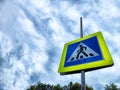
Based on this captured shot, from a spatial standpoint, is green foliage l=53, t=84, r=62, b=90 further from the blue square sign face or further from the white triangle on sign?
the white triangle on sign

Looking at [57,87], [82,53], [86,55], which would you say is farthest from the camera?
[57,87]

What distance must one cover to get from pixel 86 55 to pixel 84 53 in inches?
4.6

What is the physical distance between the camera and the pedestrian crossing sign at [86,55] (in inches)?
267

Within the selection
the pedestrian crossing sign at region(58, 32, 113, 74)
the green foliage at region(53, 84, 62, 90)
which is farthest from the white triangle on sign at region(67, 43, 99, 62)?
the green foliage at region(53, 84, 62, 90)

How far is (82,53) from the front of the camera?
286 inches

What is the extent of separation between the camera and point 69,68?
7199 millimetres

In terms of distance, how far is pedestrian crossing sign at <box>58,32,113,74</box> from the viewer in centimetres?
678

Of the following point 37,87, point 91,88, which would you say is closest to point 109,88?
point 91,88

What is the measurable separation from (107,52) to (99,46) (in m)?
0.37

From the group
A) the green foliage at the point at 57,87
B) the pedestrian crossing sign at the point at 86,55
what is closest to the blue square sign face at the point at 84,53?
the pedestrian crossing sign at the point at 86,55

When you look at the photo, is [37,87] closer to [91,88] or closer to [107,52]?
[91,88]

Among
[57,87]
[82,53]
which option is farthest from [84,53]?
[57,87]

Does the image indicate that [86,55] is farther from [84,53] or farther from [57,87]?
[57,87]

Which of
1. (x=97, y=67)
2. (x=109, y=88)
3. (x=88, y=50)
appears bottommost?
(x=97, y=67)
